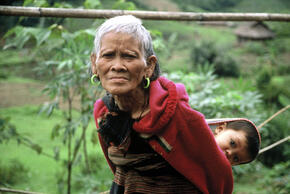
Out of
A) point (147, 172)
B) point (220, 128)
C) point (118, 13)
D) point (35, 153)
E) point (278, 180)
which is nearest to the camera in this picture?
point (147, 172)

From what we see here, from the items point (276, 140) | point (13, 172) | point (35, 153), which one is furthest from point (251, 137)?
point (35, 153)

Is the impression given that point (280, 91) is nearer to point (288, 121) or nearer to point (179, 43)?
point (288, 121)

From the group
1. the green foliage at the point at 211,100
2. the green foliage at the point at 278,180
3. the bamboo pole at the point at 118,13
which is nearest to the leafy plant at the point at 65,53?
the bamboo pole at the point at 118,13

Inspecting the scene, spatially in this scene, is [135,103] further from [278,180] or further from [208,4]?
[208,4]

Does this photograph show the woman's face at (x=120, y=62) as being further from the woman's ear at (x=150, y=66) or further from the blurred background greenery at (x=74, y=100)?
the blurred background greenery at (x=74, y=100)

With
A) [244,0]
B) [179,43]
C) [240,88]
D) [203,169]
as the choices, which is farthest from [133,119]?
[179,43]

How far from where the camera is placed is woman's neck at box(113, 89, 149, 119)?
1.14m

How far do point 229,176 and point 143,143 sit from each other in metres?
0.37

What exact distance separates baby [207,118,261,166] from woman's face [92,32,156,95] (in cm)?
51

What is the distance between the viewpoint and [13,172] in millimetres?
3664

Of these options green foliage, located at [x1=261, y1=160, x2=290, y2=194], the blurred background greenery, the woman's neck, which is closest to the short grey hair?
the woman's neck

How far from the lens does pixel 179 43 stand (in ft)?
39.2

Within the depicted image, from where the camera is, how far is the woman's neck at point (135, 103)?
1139 mm

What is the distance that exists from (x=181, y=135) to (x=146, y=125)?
0.45 ft
